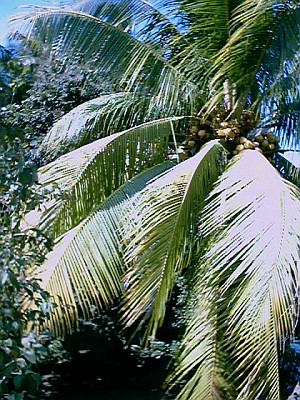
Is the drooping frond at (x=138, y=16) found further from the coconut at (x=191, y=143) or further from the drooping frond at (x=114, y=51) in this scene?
the coconut at (x=191, y=143)

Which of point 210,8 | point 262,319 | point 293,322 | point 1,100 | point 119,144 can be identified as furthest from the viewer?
point 210,8

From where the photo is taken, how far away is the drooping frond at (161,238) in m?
3.82

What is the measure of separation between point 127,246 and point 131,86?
2028mm

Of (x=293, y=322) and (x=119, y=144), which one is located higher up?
(x=119, y=144)

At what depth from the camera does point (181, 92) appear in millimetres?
5316

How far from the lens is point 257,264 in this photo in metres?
3.45

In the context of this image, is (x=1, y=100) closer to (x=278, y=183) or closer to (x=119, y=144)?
(x=278, y=183)

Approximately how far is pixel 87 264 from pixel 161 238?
576 mm

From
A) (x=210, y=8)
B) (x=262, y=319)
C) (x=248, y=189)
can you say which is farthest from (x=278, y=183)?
(x=210, y=8)

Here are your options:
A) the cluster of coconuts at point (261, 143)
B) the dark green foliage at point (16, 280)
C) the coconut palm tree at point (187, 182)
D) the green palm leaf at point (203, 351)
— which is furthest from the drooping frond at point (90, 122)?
the dark green foliage at point (16, 280)

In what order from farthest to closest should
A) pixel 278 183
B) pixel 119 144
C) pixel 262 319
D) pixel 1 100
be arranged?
pixel 119 144
pixel 278 183
pixel 262 319
pixel 1 100

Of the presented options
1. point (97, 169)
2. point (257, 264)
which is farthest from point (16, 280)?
point (97, 169)

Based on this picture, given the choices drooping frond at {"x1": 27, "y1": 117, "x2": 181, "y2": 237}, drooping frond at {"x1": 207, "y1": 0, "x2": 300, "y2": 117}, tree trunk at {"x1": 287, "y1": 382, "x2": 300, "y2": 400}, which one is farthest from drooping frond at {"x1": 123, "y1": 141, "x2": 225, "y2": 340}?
tree trunk at {"x1": 287, "y1": 382, "x2": 300, "y2": 400}

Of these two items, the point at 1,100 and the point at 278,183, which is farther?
the point at 278,183
